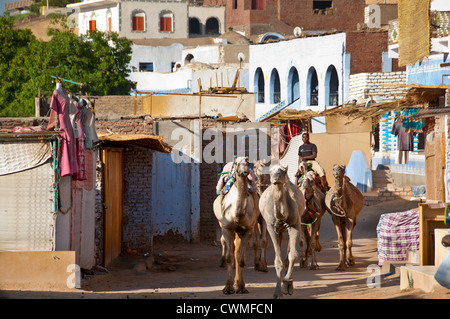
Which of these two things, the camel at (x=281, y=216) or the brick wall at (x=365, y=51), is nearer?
the camel at (x=281, y=216)

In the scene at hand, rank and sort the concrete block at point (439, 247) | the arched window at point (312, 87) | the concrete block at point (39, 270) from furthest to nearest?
the arched window at point (312, 87)
the concrete block at point (39, 270)
the concrete block at point (439, 247)

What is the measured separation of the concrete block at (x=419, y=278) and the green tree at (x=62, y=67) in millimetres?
36109

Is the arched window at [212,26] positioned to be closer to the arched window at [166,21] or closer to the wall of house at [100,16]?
the arched window at [166,21]

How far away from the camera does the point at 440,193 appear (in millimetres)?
16375

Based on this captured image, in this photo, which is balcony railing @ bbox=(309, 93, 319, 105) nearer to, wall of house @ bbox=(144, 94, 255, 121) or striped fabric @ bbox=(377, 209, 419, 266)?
wall of house @ bbox=(144, 94, 255, 121)

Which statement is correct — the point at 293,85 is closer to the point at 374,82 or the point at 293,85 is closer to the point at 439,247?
the point at 374,82

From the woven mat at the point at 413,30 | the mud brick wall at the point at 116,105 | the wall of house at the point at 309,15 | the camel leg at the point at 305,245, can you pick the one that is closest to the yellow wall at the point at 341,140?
the woven mat at the point at 413,30

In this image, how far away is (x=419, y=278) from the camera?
12.0 metres

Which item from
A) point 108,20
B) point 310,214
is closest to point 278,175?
point 310,214

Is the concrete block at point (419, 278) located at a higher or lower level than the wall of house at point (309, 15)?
lower

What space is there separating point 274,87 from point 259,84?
6.52ft

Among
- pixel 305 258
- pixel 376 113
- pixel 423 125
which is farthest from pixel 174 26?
pixel 305 258

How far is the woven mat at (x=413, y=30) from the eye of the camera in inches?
1048
